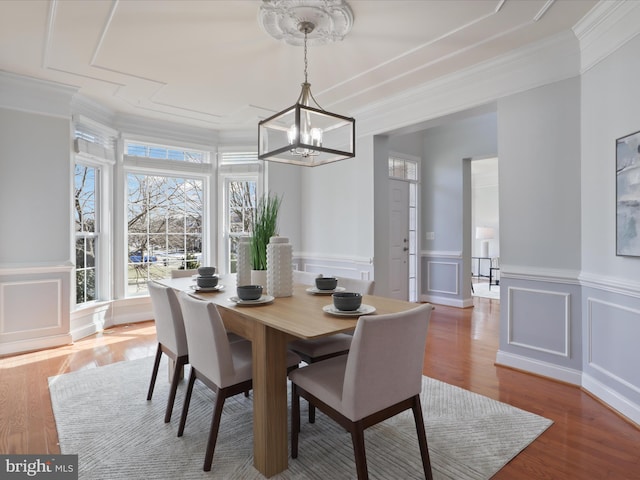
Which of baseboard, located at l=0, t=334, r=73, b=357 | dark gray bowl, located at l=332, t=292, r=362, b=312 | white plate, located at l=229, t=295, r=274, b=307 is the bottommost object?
baseboard, located at l=0, t=334, r=73, b=357

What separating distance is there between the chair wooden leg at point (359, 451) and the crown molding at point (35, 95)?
4317mm

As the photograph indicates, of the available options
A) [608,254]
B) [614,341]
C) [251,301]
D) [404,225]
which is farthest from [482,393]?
[404,225]

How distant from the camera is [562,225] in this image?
9.53 feet

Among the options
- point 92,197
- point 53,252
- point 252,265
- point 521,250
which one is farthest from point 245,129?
point 521,250

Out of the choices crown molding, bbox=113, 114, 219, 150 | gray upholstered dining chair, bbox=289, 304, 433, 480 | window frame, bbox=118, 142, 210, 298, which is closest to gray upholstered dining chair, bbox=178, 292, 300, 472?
gray upholstered dining chair, bbox=289, 304, 433, 480

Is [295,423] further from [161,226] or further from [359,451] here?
[161,226]

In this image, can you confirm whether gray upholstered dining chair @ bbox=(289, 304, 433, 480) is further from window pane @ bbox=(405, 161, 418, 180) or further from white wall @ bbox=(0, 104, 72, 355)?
window pane @ bbox=(405, 161, 418, 180)

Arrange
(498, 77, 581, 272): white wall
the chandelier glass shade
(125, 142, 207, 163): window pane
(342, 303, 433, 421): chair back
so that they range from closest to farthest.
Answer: (342, 303, 433, 421): chair back, the chandelier glass shade, (498, 77, 581, 272): white wall, (125, 142, 207, 163): window pane

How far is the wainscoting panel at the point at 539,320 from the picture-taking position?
2.91 meters

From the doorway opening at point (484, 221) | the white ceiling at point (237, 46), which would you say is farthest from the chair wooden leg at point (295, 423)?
the doorway opening at point (484, 221)

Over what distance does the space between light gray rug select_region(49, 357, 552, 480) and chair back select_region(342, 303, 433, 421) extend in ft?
1.61

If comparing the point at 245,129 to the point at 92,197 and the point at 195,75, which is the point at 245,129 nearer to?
the point at 195,75

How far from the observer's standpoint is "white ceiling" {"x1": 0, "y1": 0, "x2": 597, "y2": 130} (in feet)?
8.23

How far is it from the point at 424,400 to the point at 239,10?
9.88 ft
